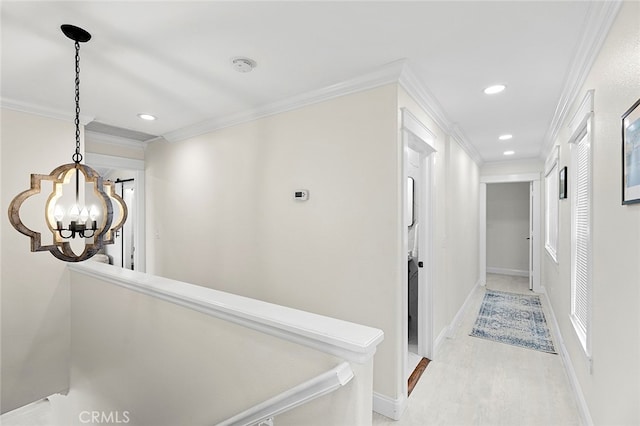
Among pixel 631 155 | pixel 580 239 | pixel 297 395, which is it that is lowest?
pixel 297 395

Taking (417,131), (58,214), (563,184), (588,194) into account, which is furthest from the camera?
(563,184)

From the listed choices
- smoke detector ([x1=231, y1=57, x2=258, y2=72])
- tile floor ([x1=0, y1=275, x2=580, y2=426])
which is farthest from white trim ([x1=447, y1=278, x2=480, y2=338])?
smoke detector ([x1=231, y1=57, x2=258, y2=72])

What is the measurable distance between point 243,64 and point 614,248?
2444 mm

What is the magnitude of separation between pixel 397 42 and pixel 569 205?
241cm

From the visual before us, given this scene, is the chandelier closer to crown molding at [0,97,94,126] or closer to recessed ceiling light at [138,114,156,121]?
recessed ceiling light at [138,114,156,121]

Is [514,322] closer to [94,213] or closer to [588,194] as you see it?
[588,194]

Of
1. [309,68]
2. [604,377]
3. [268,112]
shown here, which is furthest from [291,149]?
[604,377]

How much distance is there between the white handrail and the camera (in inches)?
43.1

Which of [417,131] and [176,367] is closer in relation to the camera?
[176,367]

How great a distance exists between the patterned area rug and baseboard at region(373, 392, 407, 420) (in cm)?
189

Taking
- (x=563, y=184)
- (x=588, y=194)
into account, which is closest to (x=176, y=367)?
(x=588, y=194)

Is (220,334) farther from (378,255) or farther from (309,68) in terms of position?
(309,68)

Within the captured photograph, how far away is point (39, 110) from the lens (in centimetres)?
288

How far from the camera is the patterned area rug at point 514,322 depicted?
3.47 m
